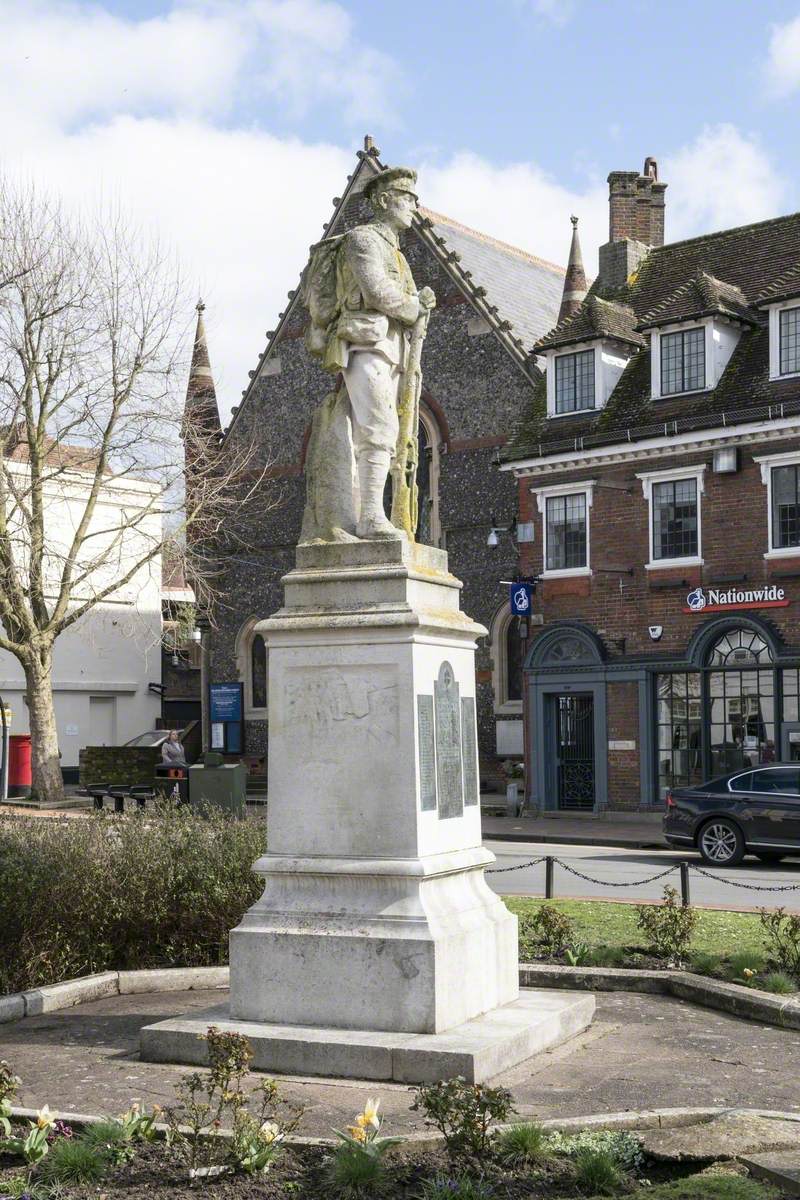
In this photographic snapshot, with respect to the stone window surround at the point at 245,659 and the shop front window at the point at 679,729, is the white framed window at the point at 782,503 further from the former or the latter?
the stone window surround at the point at 245,659

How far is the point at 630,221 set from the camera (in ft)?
121

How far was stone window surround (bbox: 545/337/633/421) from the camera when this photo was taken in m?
32.8

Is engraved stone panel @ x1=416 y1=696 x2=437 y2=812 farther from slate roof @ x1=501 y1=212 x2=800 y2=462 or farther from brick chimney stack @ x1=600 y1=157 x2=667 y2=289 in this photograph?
brick chimney stack @ x1=600 y1=157 x2=667 y2=289

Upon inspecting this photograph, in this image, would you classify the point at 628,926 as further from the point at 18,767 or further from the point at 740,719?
the point at 18,767

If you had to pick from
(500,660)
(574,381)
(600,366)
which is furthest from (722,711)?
(574,381)

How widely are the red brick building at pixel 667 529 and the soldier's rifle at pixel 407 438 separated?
20.2m

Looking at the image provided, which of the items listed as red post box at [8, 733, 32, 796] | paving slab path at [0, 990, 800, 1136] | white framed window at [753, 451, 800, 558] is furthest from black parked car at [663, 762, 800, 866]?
red post box at [8, 733, 32, 796]

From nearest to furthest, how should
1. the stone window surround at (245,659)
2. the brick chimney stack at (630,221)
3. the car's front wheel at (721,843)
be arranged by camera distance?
the car's front wheel at (721,843) < the brick chimney stack at (630,221) < the stone window surround at (245,659)

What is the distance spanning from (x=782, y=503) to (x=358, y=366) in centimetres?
2117

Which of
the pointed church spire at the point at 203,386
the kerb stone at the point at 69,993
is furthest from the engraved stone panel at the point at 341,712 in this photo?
the pointed church spire at the point at 203,386

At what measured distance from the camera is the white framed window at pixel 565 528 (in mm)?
32406

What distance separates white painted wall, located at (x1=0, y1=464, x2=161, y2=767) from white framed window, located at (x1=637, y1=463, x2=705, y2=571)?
1891 centimetres

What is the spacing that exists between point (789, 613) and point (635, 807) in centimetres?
535

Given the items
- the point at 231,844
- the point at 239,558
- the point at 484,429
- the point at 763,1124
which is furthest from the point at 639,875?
the point at 239,558
